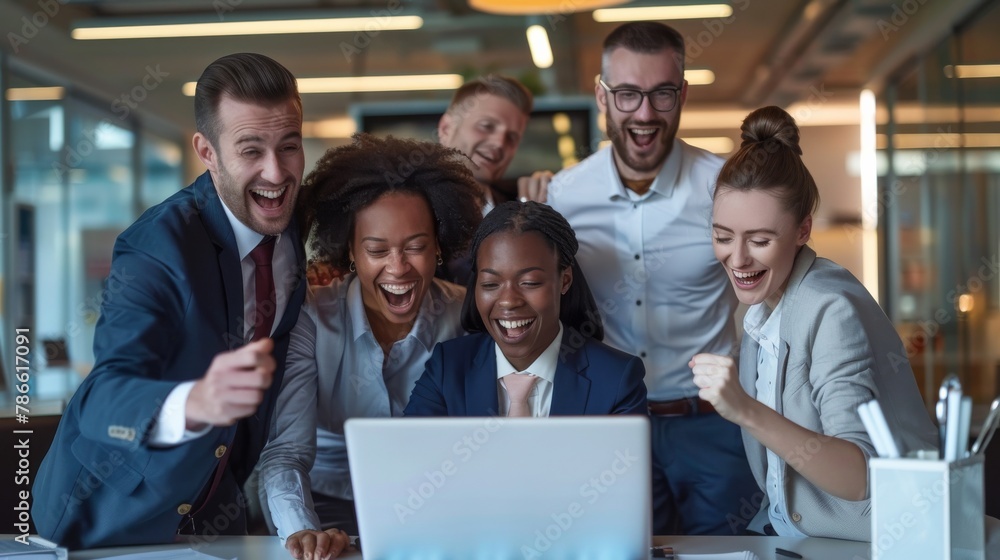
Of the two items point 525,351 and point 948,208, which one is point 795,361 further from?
point 948,208

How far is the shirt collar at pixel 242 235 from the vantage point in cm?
221

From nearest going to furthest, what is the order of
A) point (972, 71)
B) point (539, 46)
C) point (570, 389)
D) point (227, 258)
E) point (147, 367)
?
point (147, 367), point (227, 258), point (570, 389), point (972, 71), point (539, 46)

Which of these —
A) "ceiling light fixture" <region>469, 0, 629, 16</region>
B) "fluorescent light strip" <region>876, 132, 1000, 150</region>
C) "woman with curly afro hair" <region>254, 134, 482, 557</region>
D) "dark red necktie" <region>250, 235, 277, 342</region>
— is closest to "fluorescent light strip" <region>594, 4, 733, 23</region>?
"fluorescent light strip" <region>876, 132, 1000, 150</region>

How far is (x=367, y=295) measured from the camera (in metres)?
2.58

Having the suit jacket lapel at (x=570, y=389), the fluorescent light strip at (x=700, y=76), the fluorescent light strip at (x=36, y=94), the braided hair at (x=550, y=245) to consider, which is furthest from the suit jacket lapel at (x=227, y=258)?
the fluorescent light strip at (x=700, y=76)

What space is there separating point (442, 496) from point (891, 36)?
27.4ft

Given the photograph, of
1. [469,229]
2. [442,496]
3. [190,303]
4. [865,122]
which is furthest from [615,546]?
[865,122]

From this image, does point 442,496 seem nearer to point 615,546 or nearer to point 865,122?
point 615,546

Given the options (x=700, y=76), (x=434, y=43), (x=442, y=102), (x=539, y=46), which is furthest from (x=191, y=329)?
(x=700, y=76)

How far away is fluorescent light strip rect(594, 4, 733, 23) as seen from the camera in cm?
738

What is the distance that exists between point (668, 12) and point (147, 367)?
6.27 meters

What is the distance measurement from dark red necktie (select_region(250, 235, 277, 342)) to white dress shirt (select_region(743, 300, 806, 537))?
3.61 ft

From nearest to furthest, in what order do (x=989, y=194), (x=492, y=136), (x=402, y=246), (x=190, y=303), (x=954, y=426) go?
1. (x=954, y=426)
2. (x=190, y=303)
3. (x=402, y=246)
4. (x=492, y=136)
5. (x=989, y=194)

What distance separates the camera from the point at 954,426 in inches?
58.4
